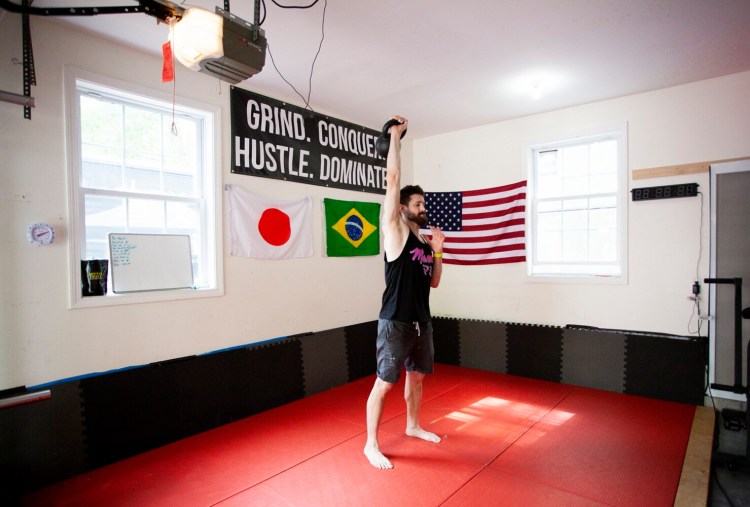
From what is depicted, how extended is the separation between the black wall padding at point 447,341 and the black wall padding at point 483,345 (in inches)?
2.6

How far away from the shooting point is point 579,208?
173 inches

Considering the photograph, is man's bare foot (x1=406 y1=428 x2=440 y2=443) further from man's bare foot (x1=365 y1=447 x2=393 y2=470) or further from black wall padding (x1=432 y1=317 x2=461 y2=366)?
black wall padding (x1=432 y1=317 x2=461 y2=366)

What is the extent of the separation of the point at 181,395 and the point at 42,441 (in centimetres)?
82

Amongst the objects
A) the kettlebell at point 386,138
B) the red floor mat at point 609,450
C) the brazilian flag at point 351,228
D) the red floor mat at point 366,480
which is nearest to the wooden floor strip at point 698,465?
the red floor mat at point 609,450

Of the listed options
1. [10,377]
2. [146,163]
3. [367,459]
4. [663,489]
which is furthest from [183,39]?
[663,489]

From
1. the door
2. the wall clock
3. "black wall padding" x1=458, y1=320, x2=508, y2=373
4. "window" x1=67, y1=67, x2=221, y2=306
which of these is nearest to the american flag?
"black wall padding" x1=458, y1=320, x2=508, y2=373

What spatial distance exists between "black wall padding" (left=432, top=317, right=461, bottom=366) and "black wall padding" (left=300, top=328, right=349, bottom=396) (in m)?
1.34

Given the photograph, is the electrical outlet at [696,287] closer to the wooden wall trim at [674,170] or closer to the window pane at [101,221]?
the wooden wall trim at [674,170]

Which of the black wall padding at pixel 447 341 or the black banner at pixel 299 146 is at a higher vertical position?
the black banner at pixel 299 146

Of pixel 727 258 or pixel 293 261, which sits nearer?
pixel 727 258

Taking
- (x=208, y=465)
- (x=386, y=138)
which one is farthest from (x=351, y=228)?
(x=208, y=465)

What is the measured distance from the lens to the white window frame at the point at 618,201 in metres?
4.04

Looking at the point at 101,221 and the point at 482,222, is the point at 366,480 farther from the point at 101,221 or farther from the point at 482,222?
the point at 482,222

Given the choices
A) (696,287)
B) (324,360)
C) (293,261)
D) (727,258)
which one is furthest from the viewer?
(324,360)
